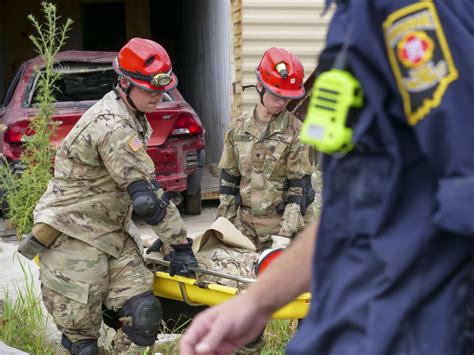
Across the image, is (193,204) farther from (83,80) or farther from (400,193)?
(400,193)

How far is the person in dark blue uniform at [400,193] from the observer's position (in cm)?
121

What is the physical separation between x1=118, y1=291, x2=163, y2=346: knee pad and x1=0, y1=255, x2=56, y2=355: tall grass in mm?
466

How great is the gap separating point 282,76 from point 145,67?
41.4 inches

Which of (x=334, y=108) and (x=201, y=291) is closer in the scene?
(x=334, y=108)

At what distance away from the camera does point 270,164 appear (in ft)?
16.9

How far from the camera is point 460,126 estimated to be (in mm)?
1197

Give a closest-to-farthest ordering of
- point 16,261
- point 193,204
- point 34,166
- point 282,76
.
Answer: point 282,76 → point 16,261 → point 34,166 → point 193,204

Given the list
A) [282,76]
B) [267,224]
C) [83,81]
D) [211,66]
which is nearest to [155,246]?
[267,224]

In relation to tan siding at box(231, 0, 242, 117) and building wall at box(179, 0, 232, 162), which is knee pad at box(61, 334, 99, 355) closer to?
tan siding at box(231, 0, 242, 117)

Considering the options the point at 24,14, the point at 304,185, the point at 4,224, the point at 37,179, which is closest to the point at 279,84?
the point at 304,185

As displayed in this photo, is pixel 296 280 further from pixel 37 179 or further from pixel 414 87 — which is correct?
pixel 37 179

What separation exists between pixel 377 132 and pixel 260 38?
7606mm

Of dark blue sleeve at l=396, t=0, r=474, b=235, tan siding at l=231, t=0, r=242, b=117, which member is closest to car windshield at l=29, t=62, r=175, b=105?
tan siding at l=231, t=0, r=242, b=117

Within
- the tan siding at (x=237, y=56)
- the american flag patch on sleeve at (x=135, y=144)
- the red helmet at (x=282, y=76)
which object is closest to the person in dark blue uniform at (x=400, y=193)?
the american flag patch on sleeve at (x=135, y=144)
